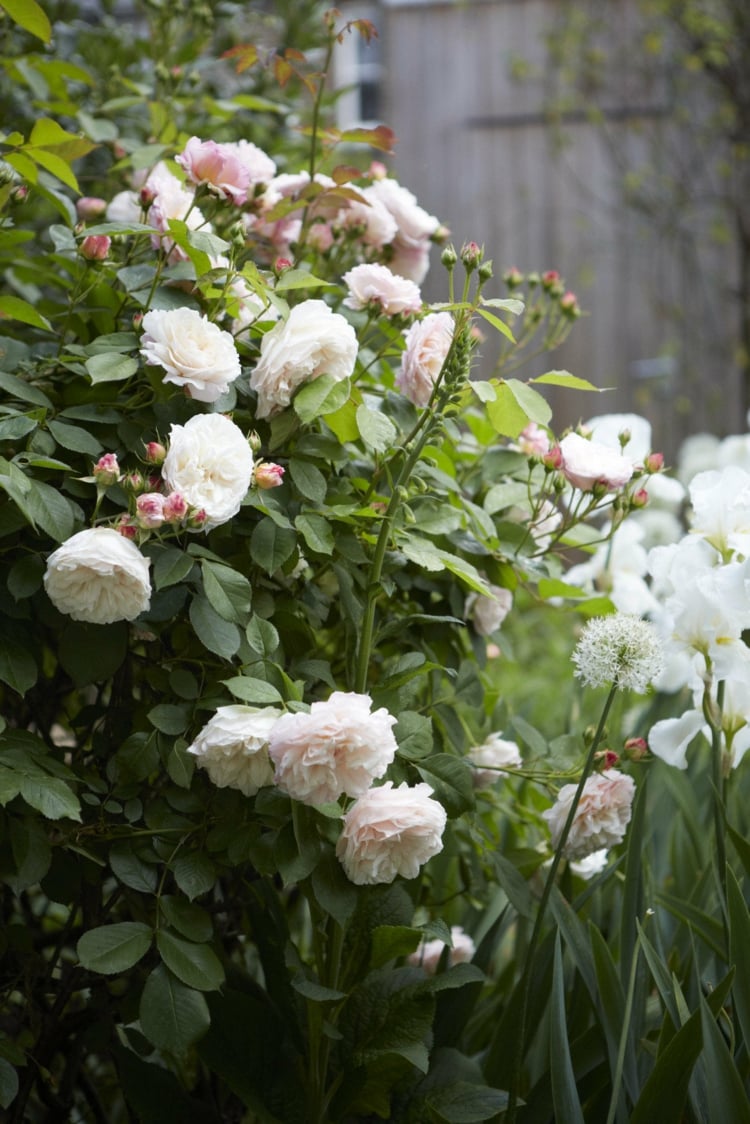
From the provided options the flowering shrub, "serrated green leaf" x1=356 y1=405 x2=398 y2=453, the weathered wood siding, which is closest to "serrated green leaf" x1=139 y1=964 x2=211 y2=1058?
the flowering shrub

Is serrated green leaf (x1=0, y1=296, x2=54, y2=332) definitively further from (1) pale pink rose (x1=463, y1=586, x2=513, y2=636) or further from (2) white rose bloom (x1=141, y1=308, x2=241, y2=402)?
(1) pale pink rose (x1=463, y1=586, x2=513, y2=636)

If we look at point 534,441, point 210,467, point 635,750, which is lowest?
point 635,750

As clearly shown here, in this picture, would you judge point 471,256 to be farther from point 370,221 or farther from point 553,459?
point 370,221

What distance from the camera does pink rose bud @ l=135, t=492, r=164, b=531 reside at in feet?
2.84

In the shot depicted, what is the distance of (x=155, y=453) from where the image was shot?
0.91 m

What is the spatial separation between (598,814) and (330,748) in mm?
341

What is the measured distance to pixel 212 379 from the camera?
3.08 feet

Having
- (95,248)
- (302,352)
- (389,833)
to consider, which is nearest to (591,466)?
(302,352)

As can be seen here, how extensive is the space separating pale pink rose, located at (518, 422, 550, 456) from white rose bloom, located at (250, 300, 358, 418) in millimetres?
303

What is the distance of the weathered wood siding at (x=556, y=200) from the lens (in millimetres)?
4562

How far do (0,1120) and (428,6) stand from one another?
14.9ft

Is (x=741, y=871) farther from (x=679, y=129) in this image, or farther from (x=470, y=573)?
(x=679, y=129)

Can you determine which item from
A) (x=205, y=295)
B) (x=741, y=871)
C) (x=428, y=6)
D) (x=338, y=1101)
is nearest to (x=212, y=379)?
(x=205, y=295)

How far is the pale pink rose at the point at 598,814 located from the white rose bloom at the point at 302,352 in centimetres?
46
